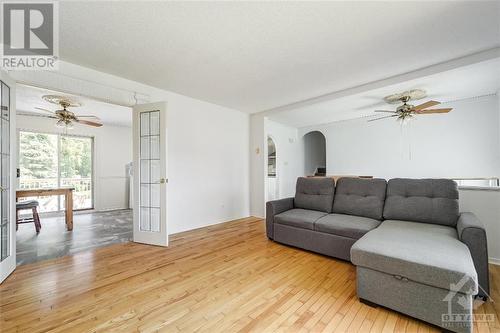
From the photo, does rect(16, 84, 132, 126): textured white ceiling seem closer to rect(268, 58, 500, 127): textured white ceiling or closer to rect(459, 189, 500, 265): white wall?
rect(268, 58, 500, 127): textured white ceiling

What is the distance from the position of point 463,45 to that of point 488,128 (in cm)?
282

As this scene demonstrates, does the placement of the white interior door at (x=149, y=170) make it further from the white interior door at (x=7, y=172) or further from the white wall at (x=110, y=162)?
the white wall at (x=110, y=162)

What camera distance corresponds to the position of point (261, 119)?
4895 millimetres

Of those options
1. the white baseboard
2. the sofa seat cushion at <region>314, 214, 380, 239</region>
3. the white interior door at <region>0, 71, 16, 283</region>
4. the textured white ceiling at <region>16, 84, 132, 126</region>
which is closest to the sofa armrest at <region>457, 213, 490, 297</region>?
the sofa seat cushion at <region>314, 214, 380, 239</region>

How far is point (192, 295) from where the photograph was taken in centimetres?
186

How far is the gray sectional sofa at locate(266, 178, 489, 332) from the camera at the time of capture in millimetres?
1414

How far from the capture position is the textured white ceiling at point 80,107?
3597 millimetres

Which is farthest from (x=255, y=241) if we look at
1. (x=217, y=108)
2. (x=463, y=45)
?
(x=463, y=45)

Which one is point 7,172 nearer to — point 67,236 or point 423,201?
point 67,236

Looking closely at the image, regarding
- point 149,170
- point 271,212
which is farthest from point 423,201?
point 149,170

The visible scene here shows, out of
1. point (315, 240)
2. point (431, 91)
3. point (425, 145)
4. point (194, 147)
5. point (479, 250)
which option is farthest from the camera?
point (425, 145)

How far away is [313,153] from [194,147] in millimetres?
4797

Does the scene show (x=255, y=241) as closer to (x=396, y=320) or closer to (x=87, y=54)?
(x=396, y=320)

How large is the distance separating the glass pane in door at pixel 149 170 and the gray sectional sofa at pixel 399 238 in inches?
71.6
